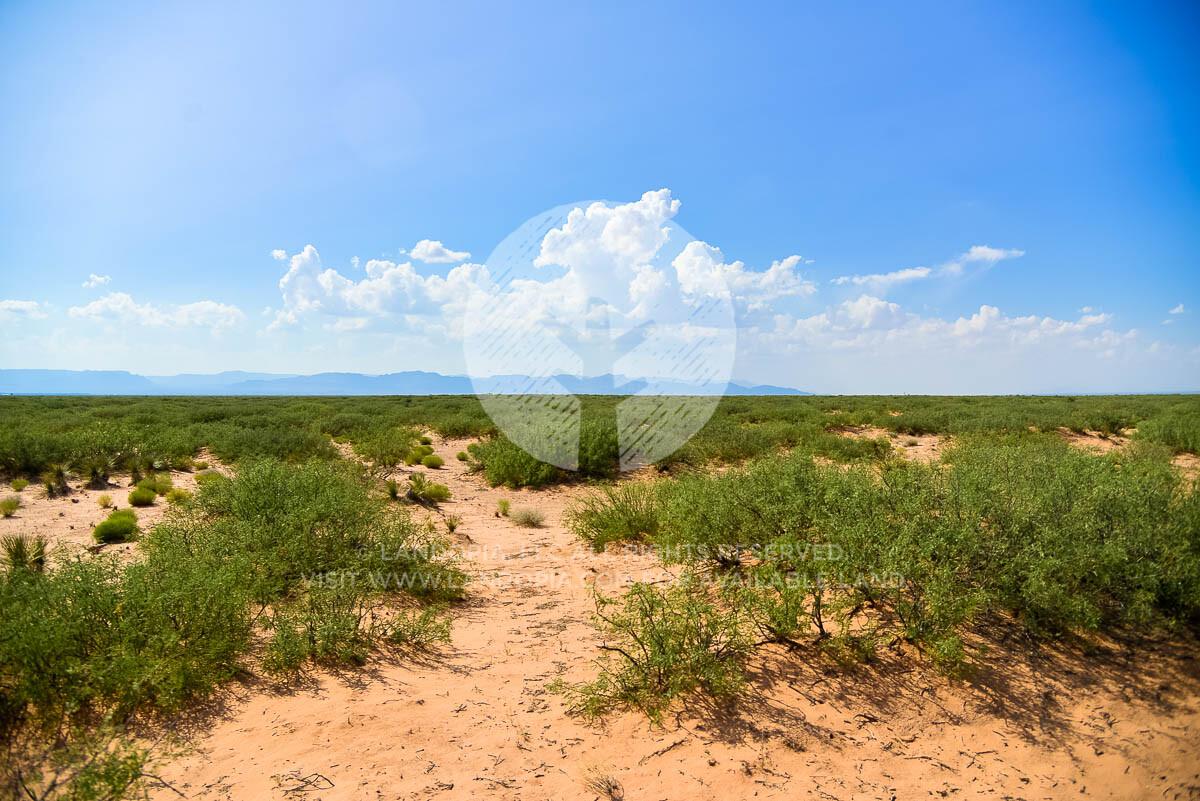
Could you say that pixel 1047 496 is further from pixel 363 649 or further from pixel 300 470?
pixel 300 470

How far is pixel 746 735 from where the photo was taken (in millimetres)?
3971

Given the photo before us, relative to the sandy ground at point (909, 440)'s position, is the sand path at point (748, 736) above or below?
below

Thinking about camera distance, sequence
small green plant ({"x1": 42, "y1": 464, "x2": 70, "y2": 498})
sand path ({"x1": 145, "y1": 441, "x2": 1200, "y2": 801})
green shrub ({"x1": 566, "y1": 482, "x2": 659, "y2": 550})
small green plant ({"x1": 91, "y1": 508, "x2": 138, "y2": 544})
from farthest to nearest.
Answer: small green plant ({"x1": 42, "y1": 464, "x2": 70, "y2": 498}) → green shrub ({"x1": 566, "y1": 482, "x2": 659, "y2": 550}) → small green plant ({"x1": 91, "y1": 508, "x2": 138, "y2": 544}) → sand path ({"x1": 145, "y1": 441, "x2": 1200, "y2": 801})

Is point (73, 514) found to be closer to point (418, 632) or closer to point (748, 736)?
point (418, 632)

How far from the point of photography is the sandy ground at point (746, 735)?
3.53 meters

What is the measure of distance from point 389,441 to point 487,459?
10.3 feet

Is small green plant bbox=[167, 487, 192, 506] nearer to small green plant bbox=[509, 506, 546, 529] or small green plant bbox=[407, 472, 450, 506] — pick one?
small green plant bbox=[407, 472, 450, 506]

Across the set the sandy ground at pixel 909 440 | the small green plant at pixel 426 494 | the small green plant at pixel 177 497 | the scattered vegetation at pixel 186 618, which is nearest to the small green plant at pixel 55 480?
the small green plant at pixel 177 497

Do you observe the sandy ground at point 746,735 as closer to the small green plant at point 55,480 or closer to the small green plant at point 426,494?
the small green plant at point 426,494

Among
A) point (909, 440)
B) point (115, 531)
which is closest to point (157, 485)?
point (115, 531)

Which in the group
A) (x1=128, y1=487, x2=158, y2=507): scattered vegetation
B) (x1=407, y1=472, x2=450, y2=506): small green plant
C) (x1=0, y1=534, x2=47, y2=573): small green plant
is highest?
(x1=0, y1=534, x2=47, y2=573): small green plant

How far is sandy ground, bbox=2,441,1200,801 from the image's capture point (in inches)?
139

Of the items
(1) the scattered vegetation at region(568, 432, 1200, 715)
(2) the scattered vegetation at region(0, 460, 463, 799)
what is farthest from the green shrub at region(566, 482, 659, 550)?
(2) the scattered vegetation at region(0, 460, 463, 799)

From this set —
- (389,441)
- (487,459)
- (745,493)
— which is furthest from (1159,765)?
(389,441)
